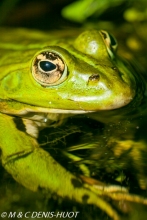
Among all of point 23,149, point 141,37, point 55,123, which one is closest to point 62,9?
point 141,37

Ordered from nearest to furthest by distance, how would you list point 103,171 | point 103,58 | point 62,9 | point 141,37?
point 103,171 → point 103,58 → point 141,37 → point 62,9

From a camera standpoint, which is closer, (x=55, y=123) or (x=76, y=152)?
(x=76, y=152)

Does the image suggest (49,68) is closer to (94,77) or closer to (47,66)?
(47,66)

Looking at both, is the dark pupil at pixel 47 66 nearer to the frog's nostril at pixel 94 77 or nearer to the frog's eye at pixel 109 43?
the frog's nostril at pixel 94 77

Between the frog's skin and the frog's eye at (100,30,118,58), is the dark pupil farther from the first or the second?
the frog's eye at (100,30,118,58)

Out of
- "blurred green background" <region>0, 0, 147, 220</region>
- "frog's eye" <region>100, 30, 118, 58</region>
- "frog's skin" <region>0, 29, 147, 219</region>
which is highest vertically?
"blurred green background" <region>0, 0, 147, 220</region>

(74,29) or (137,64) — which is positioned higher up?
(74,29)

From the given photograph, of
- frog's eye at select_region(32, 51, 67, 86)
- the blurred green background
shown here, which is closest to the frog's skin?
frog's eye at select_region(32, 51, 67, 86)

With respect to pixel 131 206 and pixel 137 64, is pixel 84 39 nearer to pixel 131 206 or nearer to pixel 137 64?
pixel 137 64

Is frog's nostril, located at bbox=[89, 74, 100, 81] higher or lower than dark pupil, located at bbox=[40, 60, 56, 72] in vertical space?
lower
